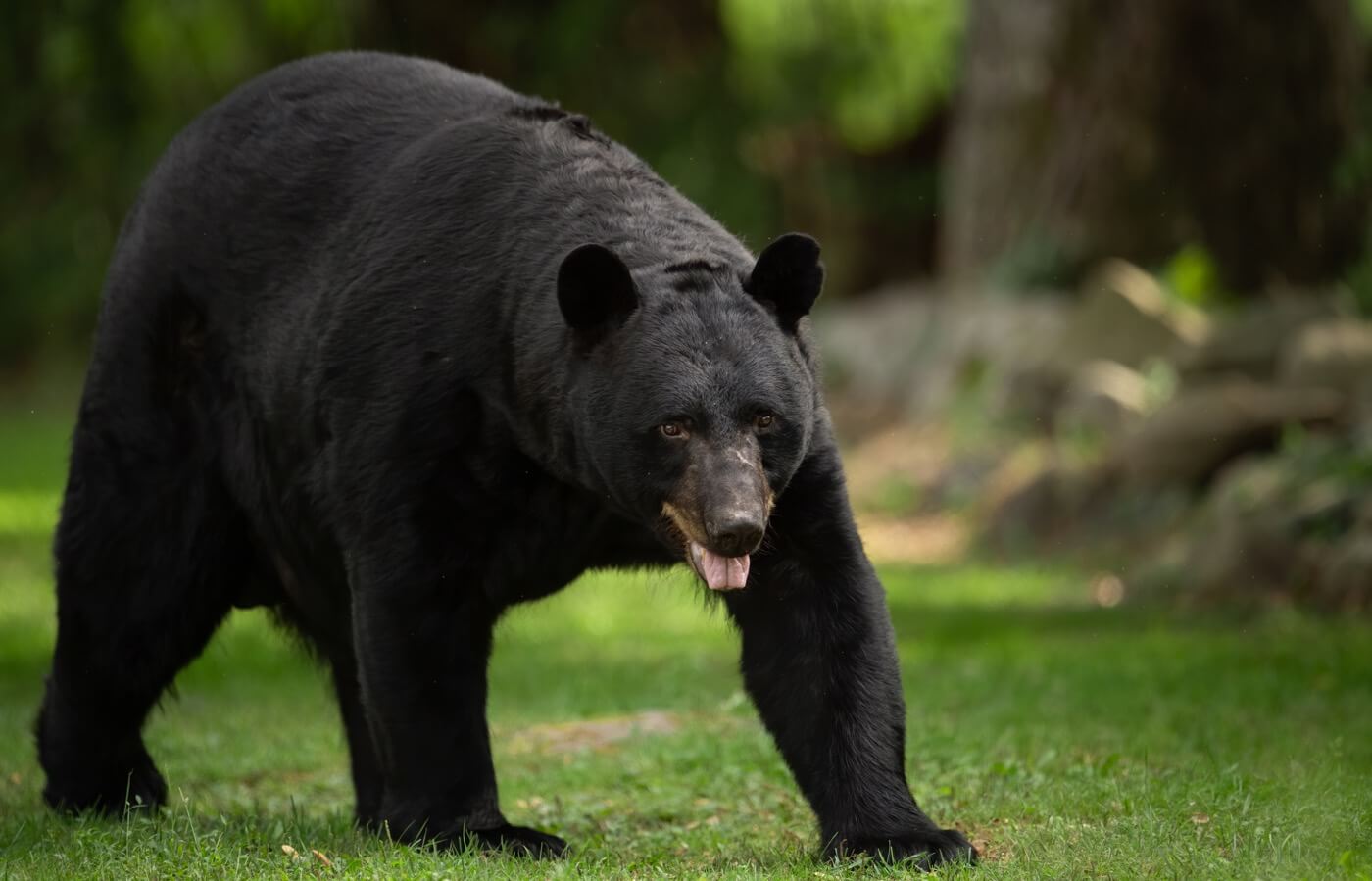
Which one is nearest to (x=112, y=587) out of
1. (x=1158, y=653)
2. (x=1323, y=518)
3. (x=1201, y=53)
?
(x=1158, y=653)

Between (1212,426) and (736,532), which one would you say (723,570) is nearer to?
(736,532)

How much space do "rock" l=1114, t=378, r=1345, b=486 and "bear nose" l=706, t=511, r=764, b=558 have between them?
9.46 metres

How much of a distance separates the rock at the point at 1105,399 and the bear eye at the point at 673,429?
10.8 meters

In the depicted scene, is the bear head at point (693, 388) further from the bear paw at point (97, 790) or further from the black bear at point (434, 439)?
the bear paw at point (97, 790)

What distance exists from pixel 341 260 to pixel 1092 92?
14347 mm

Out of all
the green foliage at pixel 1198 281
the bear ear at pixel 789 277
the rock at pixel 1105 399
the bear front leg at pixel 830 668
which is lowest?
the bear front leg at pixel 830 668

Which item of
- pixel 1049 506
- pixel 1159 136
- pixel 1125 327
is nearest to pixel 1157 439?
pixel 1049 506

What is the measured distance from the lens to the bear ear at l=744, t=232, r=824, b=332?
216 inches

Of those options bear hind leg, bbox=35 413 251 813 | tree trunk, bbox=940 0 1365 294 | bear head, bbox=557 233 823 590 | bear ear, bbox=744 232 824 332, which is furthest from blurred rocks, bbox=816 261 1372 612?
bear hind leg, bbox=35 413 251 813

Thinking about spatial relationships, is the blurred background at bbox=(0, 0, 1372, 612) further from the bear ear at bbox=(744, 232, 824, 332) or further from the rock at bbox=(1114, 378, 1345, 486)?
the bear ear at bbox=(744, 232, 824, 332)

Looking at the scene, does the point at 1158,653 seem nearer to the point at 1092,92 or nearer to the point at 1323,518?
the point at 1323,518

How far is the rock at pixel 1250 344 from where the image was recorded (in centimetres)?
1571

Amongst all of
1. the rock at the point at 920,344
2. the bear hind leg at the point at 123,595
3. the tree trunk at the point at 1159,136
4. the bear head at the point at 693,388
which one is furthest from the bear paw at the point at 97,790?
the tree trunk at the point at 1159,136

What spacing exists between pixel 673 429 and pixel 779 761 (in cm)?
283
